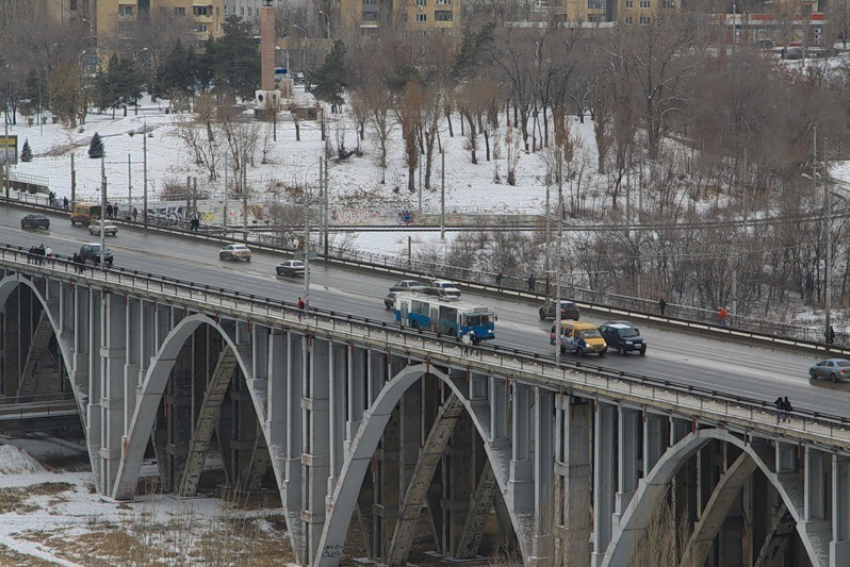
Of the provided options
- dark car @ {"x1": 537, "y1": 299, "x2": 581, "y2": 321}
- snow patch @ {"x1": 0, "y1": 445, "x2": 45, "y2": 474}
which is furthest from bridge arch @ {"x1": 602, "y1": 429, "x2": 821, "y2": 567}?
snow patch @ {"x1": 0, "y1": 445, "x2": 45, "y2": 474}

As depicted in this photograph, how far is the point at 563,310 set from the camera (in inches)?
2625

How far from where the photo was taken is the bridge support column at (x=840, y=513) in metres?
45.8

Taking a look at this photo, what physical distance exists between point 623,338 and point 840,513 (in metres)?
15.8

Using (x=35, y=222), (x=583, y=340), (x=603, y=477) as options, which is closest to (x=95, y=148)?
(x=35, y=222)

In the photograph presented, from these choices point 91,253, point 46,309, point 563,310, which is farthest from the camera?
point 91,253

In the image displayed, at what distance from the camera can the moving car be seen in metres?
59.6

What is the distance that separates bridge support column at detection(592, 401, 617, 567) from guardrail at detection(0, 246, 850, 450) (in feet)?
3.55

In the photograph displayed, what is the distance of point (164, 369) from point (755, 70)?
94.0 meters

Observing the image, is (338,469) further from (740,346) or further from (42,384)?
(42,384)

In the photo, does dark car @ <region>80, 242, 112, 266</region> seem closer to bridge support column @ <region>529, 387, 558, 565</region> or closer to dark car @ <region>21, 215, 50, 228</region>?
dark car @ <region>21, 215, 50, 228</region>

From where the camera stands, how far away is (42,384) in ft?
319

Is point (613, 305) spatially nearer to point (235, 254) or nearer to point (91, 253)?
point (235, 254)

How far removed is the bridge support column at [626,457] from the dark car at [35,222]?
58.3 metres

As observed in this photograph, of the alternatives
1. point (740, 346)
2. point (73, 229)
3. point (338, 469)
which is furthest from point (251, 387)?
point (73, 229)
